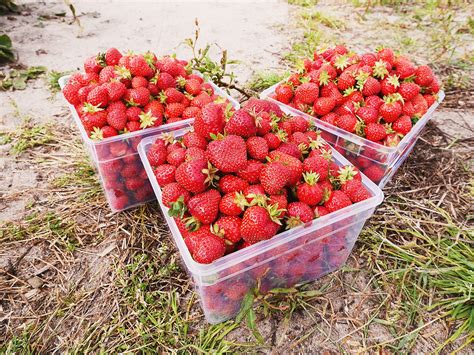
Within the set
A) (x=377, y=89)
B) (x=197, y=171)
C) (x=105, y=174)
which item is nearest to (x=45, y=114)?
(x=105, y=174)

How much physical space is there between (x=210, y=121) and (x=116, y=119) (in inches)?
20.3

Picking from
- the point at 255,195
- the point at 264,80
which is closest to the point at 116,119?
the point at 255,195

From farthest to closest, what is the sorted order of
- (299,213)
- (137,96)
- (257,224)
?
(137,96)
(299,213)
(257,224)

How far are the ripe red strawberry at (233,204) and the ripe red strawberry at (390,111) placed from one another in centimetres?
93

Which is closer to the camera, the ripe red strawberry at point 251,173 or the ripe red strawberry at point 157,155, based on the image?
the ripe red strawberry at point 251,173

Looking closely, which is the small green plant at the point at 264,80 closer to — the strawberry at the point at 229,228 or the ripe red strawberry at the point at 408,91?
the ripe red strawberry at the point at 408,91

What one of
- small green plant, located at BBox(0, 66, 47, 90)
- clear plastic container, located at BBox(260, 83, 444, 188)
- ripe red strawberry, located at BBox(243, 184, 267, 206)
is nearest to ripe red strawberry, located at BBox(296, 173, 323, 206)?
ripe red strawberry, located at BBox(243, 184, 267, 206)

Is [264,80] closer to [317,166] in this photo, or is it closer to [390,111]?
[390,111]

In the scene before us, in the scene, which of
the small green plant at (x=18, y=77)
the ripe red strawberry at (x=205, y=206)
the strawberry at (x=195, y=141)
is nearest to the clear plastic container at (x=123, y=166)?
the strawberry at (x=195, y=141)

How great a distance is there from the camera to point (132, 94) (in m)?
1.61

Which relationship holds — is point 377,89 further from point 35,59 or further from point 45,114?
point 35,59

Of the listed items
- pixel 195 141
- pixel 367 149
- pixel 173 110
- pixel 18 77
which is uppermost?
pixel 195 141

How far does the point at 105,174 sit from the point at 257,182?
0.79 m

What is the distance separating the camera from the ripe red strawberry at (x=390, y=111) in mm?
1657
